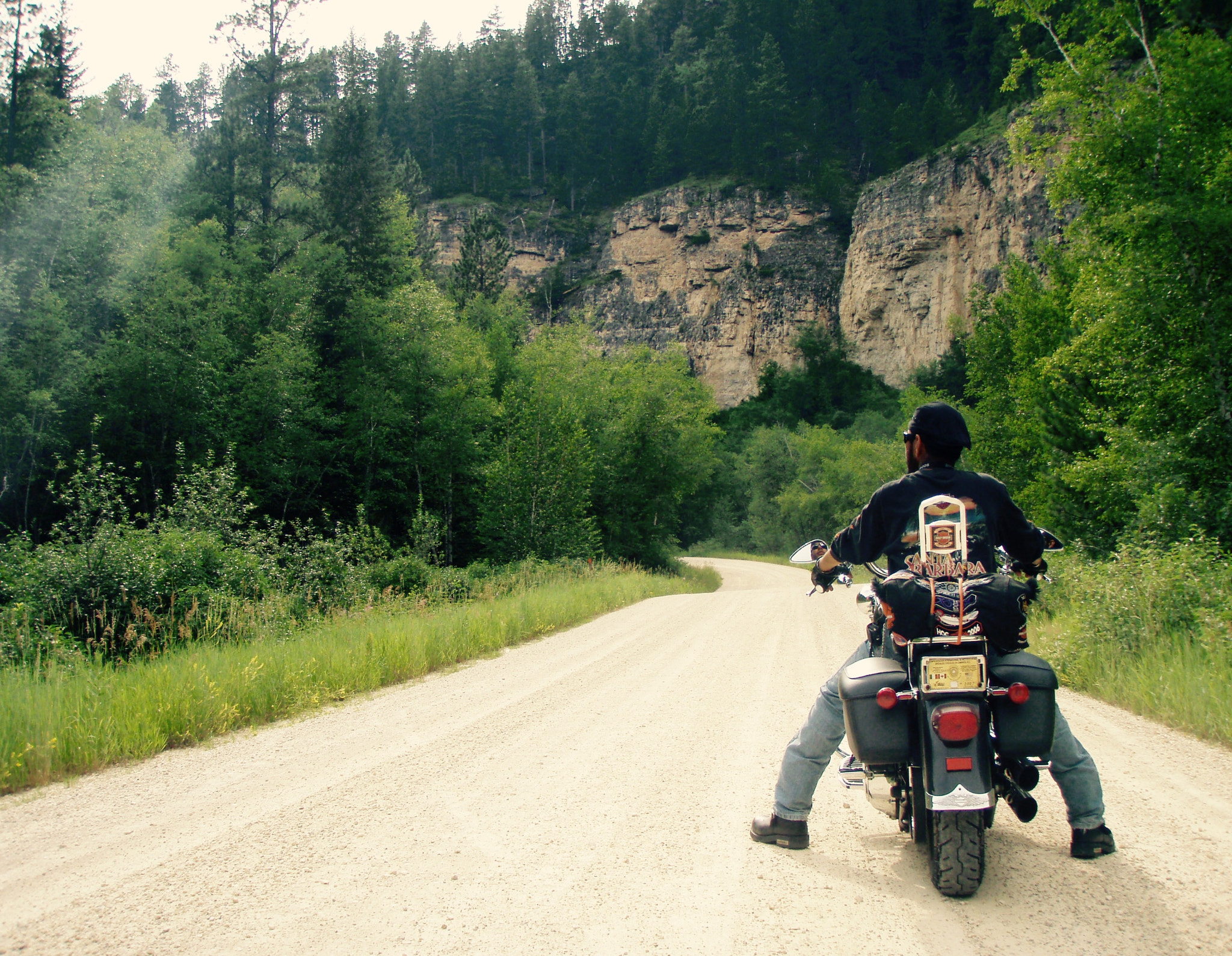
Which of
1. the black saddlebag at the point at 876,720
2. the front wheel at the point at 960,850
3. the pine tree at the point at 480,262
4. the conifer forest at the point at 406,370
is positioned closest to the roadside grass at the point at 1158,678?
the conifer forest at the point at 406,370

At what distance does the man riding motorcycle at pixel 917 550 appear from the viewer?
10.4 feet

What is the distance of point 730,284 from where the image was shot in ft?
246

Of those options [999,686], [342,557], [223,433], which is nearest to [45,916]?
[999,686]

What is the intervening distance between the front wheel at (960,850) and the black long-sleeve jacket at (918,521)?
3.07 ft

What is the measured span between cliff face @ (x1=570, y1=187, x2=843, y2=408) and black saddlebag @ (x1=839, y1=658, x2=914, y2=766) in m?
72.5

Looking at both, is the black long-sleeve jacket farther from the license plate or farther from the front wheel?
the front wheel

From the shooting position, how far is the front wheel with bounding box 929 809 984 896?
2.89 metres

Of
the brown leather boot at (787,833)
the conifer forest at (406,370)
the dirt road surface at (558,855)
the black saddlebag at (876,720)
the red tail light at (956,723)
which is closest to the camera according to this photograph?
the dirt road surface at (558,855)

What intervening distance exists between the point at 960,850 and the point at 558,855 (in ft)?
5.47

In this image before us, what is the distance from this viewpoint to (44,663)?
845 centimetres

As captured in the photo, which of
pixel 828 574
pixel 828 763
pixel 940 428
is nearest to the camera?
pixel 940 428

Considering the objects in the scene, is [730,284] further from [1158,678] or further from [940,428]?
[940,428]

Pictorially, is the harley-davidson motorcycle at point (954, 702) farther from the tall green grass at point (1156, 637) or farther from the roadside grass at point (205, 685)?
the roadside grass at point (205, 685)

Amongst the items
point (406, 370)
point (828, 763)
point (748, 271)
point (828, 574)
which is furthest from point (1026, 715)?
point (748, 271)
